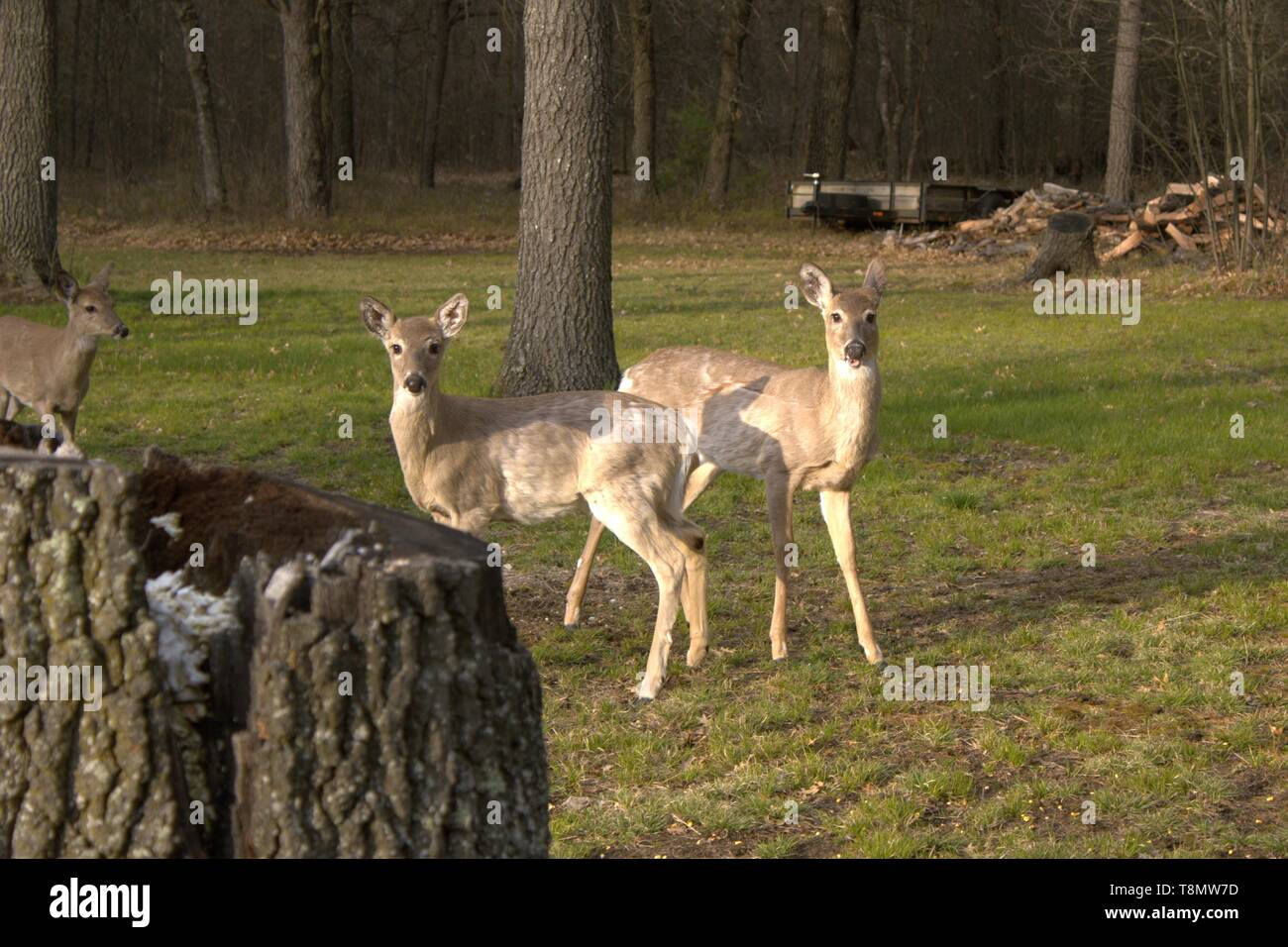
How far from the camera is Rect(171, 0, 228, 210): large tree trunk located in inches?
1211

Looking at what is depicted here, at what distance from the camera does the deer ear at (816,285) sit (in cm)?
709

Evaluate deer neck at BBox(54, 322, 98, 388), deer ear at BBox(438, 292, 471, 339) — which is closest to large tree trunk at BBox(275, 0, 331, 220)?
deer neck at BBox(54, 322, 98, 388)

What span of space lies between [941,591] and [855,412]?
1.32 m

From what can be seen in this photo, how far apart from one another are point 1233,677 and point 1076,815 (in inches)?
63.4

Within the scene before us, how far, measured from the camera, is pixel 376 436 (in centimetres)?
1095

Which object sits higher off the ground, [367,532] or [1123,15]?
[1123,15]

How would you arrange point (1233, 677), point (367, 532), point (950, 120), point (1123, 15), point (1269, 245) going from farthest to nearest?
point (950, 120) < point (1123, 15) < point (1269, 245) < point (1233, 677) < point (367, 532)

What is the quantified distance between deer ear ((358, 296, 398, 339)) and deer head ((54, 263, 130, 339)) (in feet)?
15.1

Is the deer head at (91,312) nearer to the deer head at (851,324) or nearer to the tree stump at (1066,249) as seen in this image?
the deer head at (851,324)

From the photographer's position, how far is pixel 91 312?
10.6 m

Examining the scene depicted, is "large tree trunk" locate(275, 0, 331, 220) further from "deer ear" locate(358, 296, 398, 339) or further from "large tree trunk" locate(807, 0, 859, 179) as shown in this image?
"deer ear" locate(358, 296, 398, 339)

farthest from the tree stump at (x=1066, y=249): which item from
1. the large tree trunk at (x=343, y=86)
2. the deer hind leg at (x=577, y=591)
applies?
the large tree trunk at (x=343, y=86)
